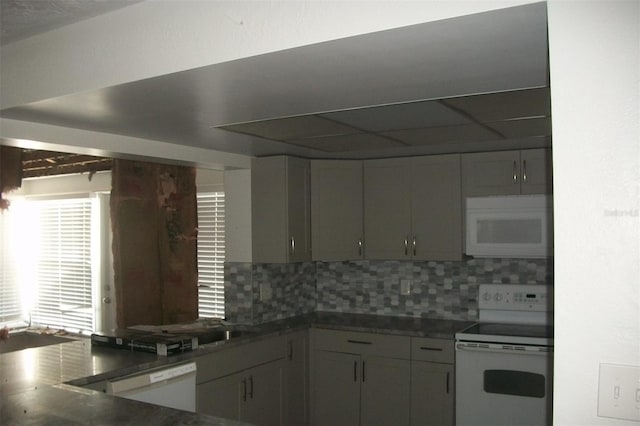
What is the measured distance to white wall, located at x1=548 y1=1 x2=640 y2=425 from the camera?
116cm

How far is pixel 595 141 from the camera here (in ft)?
3.91

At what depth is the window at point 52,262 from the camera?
5.50 m

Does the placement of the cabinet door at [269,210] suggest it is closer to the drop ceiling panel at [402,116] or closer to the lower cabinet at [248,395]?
the lower cabinet at [248,395]

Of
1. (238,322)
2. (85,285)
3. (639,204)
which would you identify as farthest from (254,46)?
(85,285)

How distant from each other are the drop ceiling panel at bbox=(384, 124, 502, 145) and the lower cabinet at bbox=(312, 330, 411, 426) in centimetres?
136

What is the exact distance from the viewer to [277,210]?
13.5 feet

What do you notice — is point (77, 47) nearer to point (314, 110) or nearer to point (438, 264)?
point (314, 110)

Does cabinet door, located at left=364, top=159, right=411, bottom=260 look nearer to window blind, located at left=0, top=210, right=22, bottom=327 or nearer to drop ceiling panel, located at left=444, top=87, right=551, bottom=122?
drop ceiling panel, located at left=444, top=87, right=551, bottom=122

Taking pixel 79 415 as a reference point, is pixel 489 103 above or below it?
above

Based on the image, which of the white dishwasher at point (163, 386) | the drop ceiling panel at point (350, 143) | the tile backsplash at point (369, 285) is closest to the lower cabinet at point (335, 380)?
the white dishwasher at point (163, 386)

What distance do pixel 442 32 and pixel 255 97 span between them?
94 cm

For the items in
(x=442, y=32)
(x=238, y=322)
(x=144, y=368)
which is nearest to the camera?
(x=442, y=32)

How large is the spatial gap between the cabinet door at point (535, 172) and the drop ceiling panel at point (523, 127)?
1.75 ft

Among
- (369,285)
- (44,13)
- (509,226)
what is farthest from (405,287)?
(44,13)
